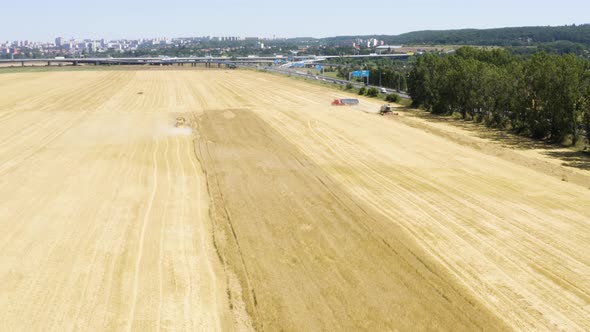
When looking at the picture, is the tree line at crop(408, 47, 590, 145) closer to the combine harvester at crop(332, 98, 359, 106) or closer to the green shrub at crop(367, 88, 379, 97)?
the combine harvester at crop(332, 98, 359, 106)

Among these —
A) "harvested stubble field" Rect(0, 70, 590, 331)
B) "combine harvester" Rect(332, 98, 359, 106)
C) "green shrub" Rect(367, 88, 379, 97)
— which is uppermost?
"green shrub" Rect(367, 88, 379, 97)

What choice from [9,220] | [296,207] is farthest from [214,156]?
[9,220]

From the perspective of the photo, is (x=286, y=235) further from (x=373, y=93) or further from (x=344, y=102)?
(x=373, y=93)

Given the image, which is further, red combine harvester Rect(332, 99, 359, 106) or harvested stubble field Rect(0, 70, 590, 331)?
red combine harvester Rect(332, 99, 359, 106)

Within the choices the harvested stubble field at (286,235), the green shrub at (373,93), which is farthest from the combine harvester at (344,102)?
the harvested stubble field at (286,235)

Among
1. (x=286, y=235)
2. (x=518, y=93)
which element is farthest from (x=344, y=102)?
(x=286, y=235)

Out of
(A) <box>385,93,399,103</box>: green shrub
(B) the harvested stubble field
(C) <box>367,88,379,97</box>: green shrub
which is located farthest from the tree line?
(C) <box>367,88,379,97</box>: green shrub
